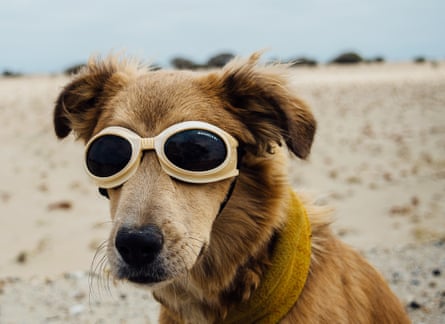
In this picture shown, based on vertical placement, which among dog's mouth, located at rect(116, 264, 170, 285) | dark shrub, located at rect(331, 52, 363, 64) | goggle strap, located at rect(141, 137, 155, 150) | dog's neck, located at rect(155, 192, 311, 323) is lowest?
dark shrub, located at rect(331, 52, 363, 64)

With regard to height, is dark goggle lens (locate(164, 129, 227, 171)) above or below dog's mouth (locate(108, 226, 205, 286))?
above

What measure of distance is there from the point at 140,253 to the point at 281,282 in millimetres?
866

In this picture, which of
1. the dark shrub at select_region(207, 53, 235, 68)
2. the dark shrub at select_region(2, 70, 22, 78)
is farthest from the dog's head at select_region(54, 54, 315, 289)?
the dark shrub at select_region(2, 70, 22, 78)

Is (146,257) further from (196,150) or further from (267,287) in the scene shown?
(267,287)

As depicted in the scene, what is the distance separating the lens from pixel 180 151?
2.57 metres

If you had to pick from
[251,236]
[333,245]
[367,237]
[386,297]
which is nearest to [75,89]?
[251,236]

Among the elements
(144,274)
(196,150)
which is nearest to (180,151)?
(196,150)

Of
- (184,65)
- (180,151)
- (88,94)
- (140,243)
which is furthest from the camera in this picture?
(184,65)

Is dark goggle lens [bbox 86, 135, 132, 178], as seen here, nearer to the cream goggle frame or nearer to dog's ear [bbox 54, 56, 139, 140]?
the cream goggle frame

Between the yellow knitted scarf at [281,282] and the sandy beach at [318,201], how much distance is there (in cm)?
57

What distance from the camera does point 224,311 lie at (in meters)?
2.90

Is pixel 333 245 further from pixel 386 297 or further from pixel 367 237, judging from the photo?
pixel 367 237

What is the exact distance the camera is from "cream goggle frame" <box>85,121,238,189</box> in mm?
2568

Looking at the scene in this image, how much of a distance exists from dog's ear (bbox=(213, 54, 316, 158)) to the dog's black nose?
2.83 ft
